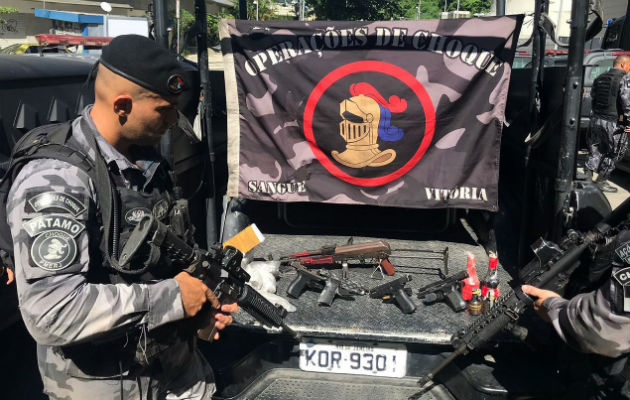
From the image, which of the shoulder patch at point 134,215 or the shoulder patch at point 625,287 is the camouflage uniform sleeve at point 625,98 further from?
the shoulder patch at point 134,215

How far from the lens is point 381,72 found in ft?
10.6

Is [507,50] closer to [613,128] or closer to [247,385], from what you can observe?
[247,385]

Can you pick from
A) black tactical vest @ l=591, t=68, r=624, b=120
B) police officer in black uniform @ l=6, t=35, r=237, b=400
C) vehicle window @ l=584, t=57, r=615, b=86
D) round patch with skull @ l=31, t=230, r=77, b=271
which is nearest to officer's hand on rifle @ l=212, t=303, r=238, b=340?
police officer in black uniform @ l=6, t=35, r=237, b=400

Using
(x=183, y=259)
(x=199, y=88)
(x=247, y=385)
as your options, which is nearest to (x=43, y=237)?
(x=183, y=259)

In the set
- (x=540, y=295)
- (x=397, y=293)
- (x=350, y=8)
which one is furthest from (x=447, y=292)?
(x=350, y=8)

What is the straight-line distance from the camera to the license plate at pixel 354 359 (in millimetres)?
2500

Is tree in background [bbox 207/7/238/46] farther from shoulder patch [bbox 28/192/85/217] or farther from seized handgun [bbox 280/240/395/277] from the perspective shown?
shoulder patch [bbox 28/192/85/217]

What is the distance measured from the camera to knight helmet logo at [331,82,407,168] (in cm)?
326

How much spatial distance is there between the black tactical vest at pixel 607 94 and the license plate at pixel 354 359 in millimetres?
6165

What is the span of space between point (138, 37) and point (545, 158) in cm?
217

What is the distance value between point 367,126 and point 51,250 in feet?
7.04

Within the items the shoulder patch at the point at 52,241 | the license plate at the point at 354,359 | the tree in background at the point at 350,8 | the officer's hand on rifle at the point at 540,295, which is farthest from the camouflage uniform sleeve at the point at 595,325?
the tree in background at the point at 350,8

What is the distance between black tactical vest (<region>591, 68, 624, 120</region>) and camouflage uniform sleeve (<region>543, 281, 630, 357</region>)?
6.18 meters

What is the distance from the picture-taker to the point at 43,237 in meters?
1.53
